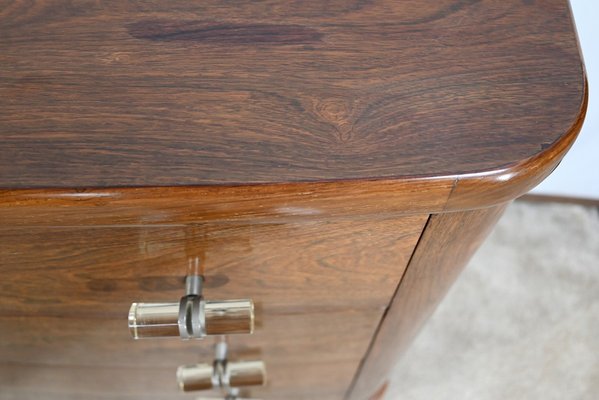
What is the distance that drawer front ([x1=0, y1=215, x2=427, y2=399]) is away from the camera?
0.33 meters

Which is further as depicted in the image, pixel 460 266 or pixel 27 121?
pixel 460 266

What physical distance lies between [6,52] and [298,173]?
0.17m

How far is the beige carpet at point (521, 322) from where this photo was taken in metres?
0.81

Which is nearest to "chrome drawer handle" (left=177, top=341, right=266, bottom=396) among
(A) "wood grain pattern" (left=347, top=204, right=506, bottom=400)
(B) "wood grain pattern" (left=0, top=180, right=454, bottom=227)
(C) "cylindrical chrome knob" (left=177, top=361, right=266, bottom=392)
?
(C) "cylindrical chrome knob" (left=177, top=361, right=266, bottom=392)

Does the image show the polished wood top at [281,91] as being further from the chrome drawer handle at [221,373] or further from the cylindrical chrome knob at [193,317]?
the chrome drawer handle at [221,373]

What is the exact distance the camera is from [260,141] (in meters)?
0.29

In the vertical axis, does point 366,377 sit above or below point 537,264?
below

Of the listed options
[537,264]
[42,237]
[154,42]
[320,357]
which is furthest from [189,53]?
[537,264]

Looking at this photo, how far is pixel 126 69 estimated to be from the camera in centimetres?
31

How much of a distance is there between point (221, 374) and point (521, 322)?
1.66 ft

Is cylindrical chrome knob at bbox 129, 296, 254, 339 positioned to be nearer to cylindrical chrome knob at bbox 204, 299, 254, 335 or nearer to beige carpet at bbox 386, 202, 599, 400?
cylindrical chrome knob at bbox 204, 299, 254, 335

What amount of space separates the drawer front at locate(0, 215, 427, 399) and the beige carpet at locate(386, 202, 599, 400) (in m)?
0.29

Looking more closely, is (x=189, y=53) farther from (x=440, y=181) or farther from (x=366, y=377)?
(x=366, y=377)

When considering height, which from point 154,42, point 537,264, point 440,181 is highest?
point 537,264
